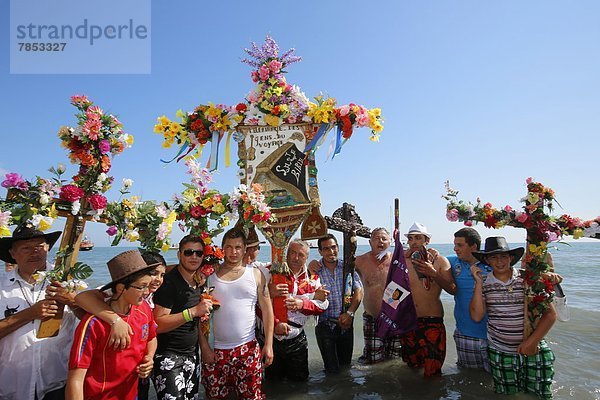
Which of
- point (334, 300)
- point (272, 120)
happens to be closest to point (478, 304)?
point (334, 300)

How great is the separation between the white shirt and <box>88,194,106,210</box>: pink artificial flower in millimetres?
839

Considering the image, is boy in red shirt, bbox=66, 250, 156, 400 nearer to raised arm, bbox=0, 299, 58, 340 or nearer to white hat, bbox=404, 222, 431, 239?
raised arm, bbox=0, 299, 58, 340

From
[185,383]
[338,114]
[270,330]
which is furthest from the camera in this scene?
[338,114]

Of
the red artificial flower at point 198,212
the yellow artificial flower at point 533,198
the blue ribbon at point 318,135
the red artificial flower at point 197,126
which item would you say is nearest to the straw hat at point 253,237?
the red artificial flower at point 198,212

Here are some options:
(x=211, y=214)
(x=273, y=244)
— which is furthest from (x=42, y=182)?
(x=273, y=244)

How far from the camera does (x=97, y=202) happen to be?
352 centimetres

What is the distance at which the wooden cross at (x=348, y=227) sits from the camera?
237 inches

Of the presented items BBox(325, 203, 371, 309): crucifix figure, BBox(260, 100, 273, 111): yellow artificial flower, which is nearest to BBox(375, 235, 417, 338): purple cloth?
BBox(325, 203, 371, 309): crucifix figure

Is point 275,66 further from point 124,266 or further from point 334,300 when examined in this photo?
point 124,266

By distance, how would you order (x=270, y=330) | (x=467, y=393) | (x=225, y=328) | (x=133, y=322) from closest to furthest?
(x=133, y=322), (x=225, y=328), (x=270, y=330), (x=467, y=393)

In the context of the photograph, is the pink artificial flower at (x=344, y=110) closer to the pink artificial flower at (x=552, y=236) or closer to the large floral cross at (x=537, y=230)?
the large floral cross at (x=537, y=230)

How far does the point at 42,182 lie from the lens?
132 inches

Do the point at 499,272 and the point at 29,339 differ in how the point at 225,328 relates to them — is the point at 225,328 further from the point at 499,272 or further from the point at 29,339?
the point at 499,272

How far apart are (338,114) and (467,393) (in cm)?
441
